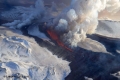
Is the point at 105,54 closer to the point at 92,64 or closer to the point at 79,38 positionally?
the point at 92,64

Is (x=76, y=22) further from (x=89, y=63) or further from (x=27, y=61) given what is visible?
(x=27, y=61)

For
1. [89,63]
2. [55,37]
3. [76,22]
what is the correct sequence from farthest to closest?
[76,22]
[55,37]
[89,63]

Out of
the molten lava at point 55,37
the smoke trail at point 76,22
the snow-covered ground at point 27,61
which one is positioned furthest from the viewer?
the smoke trail at point 76,22

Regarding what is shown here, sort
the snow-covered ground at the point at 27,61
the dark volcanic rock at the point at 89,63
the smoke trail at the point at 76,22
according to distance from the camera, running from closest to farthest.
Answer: the snow-covered ground at the point at 27,61, the dark volcanic rock at the point at 89,63, the smoke trail at the point at 76,22

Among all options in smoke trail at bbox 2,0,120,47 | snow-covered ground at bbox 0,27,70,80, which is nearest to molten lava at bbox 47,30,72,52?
smoke trail at bbox 2,0,120,47

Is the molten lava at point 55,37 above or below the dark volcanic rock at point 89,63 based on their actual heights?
above

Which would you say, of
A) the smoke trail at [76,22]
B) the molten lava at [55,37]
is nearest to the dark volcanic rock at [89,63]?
the molten lava at [55,37]

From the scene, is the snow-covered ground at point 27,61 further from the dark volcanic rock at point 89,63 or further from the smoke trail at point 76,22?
the smoke trail at point 76,22

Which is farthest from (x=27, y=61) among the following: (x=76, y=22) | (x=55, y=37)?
(x=76, y=22)

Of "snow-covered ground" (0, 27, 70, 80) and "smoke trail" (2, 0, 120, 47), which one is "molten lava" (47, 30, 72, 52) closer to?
"smoke trail" (2, 0, 120, 47)
